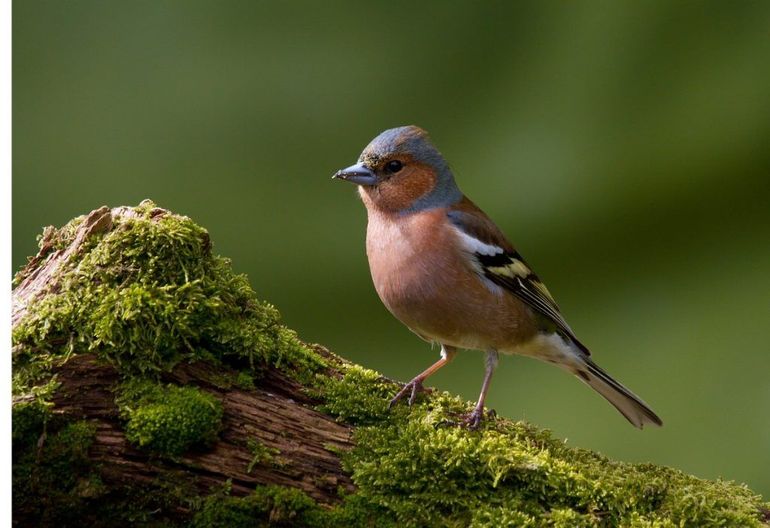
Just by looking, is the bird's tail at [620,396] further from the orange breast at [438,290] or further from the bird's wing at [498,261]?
the orange breast at [438,290]

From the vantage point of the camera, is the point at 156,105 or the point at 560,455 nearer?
the point at 560,455

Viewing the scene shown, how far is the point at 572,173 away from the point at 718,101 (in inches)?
34.0

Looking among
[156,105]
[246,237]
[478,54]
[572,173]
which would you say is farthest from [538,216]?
[156,105]

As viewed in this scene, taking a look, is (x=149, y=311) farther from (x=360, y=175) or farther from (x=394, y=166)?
(x=394, y=166)

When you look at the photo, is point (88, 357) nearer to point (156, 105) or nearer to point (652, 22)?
point (156, 105)

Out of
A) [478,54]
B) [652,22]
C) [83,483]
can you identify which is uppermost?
[652,22]

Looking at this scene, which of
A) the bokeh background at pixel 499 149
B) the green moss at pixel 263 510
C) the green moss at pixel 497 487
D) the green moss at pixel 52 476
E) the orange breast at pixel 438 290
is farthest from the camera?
the bokeh background at pixel 499 149

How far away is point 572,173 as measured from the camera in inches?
189

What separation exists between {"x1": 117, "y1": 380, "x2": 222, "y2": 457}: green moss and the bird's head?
1.21 m

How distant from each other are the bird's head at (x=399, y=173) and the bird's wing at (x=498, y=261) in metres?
0.11

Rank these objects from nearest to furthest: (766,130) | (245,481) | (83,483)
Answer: (83,483) → (245,481) → (766,130)

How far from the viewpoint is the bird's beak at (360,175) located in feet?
10.1

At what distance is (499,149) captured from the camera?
488 centimetres

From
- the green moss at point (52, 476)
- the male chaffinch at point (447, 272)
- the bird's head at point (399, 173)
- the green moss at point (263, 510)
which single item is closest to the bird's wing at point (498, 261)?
the male chaffinch at point (447, 272)
